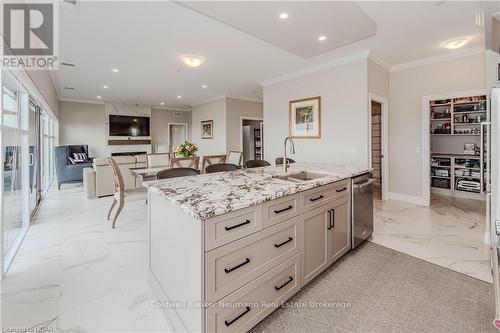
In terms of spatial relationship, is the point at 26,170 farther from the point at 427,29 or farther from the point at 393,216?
the point at 427,29

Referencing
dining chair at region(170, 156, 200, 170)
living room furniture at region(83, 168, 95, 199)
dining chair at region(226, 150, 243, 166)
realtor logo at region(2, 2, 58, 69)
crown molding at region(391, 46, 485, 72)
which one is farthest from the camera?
dining chair at region(226, 150, 243, 166)

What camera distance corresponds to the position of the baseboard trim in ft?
14.8

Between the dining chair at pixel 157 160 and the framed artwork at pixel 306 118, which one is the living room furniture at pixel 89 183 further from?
the framed artwork at pixel 306 118

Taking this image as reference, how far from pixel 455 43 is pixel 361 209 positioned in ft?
10.5

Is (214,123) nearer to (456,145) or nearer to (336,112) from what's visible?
(336,112)


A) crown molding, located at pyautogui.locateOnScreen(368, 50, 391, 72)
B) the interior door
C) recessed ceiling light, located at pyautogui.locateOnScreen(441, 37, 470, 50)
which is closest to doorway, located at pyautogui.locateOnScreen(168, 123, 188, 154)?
the interior door

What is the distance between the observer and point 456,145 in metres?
5.31

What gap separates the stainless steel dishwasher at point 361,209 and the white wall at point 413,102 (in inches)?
96.8

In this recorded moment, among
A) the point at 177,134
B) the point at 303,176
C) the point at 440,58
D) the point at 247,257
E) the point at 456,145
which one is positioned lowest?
the point at 247,257

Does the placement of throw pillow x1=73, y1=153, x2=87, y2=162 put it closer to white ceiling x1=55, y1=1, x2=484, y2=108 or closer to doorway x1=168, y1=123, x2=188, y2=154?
white ceiling x1=55, y1=1, x2=484, y2=108

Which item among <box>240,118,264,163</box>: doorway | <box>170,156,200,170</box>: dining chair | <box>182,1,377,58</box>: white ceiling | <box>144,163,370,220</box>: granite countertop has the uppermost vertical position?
<box>182,1,377,58</box>: white ceiling

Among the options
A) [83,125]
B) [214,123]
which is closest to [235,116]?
[214,123]

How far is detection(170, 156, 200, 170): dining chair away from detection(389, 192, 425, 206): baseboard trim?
13.1 ft

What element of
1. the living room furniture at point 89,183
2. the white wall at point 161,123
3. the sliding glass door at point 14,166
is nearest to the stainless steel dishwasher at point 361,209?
the sliding glass door at point 14,166
